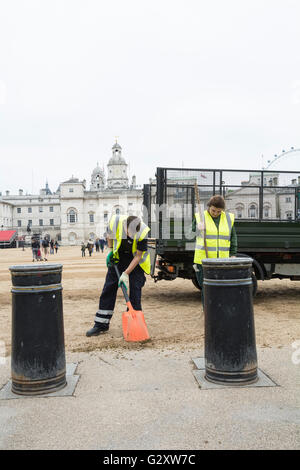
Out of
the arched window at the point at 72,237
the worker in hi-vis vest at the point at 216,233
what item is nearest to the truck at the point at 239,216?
the worker in hi-vis vest at the point at 216,233

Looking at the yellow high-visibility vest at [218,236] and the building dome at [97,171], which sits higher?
the building dome at [97,171]

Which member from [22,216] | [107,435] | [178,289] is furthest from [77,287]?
[22,216]

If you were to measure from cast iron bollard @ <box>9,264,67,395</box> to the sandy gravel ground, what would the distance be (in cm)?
141

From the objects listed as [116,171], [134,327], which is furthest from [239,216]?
[116,171]

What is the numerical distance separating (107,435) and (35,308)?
1.36 metres

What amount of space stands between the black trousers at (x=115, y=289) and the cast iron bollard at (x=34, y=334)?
199cm

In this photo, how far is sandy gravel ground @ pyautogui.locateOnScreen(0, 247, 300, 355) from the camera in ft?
18.4

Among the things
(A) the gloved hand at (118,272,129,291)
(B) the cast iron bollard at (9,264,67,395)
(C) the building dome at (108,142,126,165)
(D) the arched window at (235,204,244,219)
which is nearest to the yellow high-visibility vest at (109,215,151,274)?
(A) the gloved hand at (118,272,129,291)

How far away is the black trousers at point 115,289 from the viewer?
5867 mm

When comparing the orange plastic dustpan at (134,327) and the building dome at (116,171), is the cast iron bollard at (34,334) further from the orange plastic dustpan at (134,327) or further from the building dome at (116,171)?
the building dome at (116,171)

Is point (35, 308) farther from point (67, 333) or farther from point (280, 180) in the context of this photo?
point (280, 180)

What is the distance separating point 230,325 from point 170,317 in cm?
352

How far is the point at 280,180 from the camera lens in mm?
9492

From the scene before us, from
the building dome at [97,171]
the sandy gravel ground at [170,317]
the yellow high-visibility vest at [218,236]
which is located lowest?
the sandy gravel ground at [170,317]
